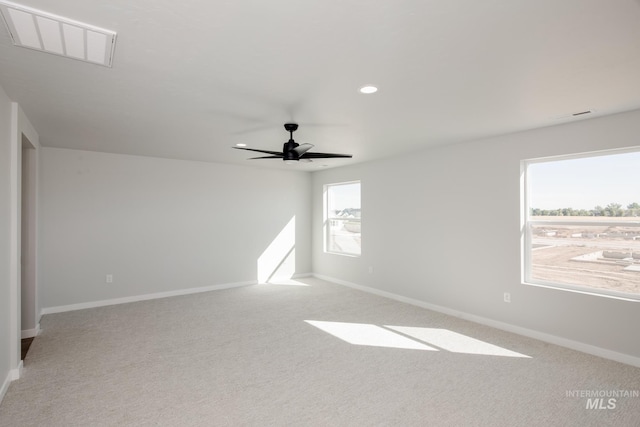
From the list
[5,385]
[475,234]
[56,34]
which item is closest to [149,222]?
[5,385]

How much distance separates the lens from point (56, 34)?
1.84 meters

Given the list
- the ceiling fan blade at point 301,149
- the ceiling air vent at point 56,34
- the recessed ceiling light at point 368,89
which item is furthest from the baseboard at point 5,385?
the recessed ceiling light at point 368,89

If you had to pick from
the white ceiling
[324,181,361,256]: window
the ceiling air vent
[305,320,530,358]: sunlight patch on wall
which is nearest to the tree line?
the white ceiling

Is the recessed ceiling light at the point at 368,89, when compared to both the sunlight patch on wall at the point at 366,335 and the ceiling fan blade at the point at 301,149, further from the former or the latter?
the sunlight patch on wall at the point at 366,335

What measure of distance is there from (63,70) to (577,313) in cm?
A: 507

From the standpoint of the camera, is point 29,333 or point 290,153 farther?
point 29,333

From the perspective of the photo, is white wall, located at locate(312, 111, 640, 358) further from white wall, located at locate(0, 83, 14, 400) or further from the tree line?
white wall, located at locate(0, 83, 14, 400)

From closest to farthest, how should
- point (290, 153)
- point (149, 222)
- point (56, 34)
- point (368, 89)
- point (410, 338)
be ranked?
point (56, 34), point (368, 89), point (290, 153), point (410, 338), point (149, 222)

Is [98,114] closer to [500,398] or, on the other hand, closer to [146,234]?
[146,234]

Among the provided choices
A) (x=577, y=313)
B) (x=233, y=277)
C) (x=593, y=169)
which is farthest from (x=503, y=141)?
(x=233, y=277)

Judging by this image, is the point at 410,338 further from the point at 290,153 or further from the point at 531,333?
the point at 290,153

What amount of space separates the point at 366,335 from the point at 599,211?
9.29ft

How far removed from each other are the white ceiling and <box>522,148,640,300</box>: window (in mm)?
605

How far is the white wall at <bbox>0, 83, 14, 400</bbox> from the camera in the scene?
2663mm
